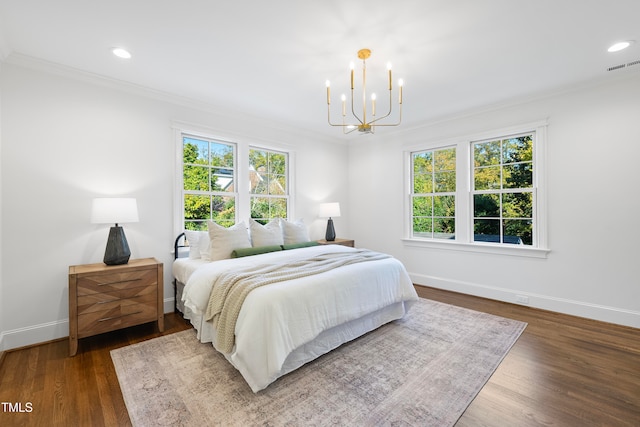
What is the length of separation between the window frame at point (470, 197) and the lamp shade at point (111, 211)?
386 centimetres

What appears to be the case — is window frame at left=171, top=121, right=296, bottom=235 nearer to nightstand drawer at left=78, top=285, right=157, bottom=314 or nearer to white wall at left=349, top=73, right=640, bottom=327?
nightstand drawer at left=78, top=285, right=157, bottom=314

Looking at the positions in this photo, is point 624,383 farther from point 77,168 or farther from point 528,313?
point 77,168

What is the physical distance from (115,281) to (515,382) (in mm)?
3396

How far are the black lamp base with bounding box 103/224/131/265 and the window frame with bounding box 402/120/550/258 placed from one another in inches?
152

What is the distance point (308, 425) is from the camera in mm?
1647

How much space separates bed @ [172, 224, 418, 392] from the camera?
1.92 metres

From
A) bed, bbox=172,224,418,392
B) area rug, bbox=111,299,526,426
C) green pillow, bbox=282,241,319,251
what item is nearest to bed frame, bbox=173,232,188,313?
bed, bbox=172,224,418,392

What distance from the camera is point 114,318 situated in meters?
2.62

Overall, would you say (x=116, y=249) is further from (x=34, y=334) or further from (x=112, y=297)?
(x=34, y=334)

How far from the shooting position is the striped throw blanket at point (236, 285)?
2.11 meters

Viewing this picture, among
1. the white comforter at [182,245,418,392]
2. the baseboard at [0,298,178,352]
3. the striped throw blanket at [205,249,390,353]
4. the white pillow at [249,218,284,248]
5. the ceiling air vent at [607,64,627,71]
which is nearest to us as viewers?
the white comforter at [182,245,418,392]

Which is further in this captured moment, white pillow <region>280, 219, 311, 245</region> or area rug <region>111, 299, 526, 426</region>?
white pillow <region>280, 219, 311, 245</region>

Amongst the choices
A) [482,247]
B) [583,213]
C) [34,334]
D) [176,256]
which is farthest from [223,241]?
[583,213]

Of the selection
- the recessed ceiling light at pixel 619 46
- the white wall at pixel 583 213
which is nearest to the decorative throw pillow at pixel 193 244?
the white wall at pixel 583 213
